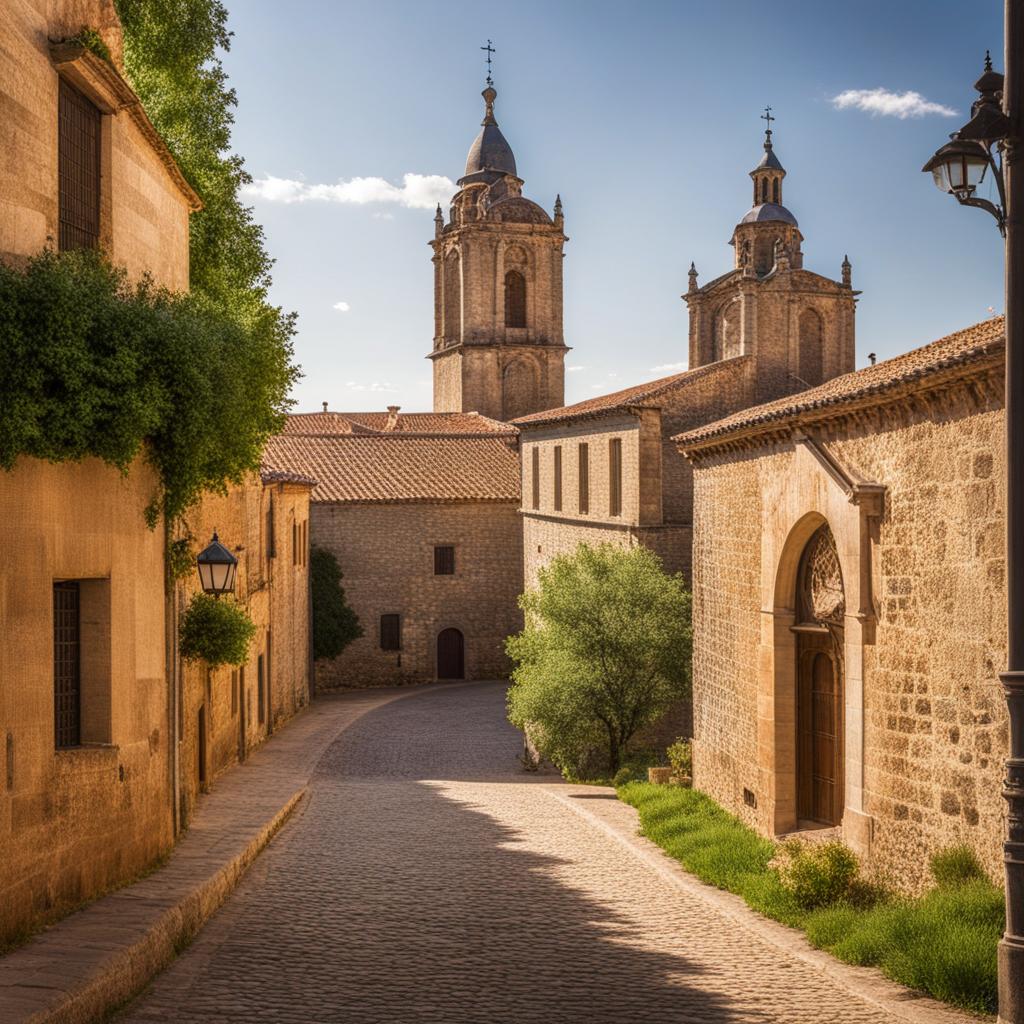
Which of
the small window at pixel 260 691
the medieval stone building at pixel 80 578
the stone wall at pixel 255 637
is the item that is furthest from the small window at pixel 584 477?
the medieval stone building at pixel 80 578

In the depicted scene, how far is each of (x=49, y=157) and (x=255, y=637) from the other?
50.8 feet

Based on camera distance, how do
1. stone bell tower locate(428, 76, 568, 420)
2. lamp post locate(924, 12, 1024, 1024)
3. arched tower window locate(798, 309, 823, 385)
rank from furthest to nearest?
stone bell tower locate(428, 76, 568, 420), arched tower window locate(798, 309, 823, 385), lamp post locate(924, 12, 1024, 1024)

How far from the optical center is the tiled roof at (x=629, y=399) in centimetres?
2670

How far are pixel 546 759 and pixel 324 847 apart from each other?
39.0 feet

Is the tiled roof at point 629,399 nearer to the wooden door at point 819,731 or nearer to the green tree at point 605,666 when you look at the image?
the green tree at point 605,666

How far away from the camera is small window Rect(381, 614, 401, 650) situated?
3975 centimetres

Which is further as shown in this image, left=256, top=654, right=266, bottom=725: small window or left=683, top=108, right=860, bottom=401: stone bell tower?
left=683, top=108, right=860, bottom=401: stone bell tower

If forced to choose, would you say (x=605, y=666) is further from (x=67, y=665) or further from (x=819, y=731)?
(x=67, y=665)

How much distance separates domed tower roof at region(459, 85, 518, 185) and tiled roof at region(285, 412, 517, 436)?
15.4 metres

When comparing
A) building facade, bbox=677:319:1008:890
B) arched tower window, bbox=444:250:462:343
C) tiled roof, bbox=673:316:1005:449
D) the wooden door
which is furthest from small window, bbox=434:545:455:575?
the wooden door

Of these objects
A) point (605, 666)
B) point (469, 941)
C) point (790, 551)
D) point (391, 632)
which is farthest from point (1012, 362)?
point (391, 632)

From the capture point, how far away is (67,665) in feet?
32.0

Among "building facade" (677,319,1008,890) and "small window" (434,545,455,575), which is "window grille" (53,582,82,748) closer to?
"building facade" (677,319,1008,890)

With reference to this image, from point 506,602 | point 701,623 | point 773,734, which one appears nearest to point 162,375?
point 773,734
